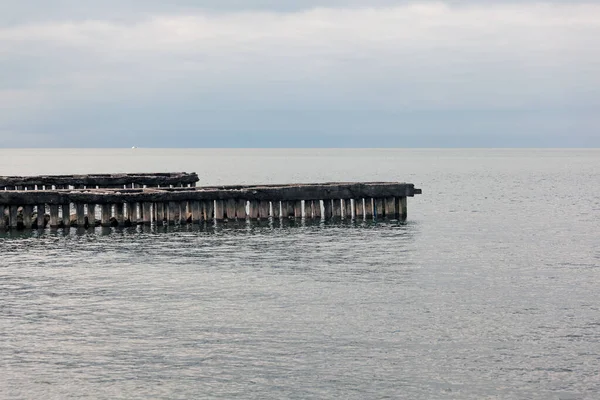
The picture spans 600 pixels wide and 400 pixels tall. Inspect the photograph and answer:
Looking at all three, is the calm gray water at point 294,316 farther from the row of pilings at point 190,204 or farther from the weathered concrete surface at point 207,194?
the weathered concrete surface at point 207,194

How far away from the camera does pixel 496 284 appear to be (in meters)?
27.8

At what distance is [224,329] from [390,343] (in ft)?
13.1

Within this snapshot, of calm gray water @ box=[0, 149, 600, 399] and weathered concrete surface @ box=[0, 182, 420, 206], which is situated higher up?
weathered concrete surface @ box=[0, 182, 420, 206]

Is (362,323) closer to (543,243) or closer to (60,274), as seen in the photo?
(60,274)

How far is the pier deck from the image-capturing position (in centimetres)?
3897

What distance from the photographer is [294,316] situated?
2234 cm

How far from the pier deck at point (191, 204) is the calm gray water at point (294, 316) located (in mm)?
881

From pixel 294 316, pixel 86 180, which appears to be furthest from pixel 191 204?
pixel 294 316

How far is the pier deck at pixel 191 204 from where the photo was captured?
1534 inches

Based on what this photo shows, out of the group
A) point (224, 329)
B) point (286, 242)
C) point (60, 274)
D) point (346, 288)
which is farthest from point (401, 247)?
point (224, 329)

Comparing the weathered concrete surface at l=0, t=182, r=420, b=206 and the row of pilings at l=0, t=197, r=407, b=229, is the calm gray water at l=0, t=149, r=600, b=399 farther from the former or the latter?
the weathered concrete surface at l=0, t=182, r=420, b=206

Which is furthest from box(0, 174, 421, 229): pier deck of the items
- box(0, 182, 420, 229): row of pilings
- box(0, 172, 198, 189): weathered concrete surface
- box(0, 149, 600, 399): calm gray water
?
box(0, 172, 198, 189): weathered concrete surface

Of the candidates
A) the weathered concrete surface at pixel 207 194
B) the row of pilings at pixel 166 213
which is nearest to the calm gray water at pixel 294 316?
the row of pilings at pixel 166 213

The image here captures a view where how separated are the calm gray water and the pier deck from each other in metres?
0.88
